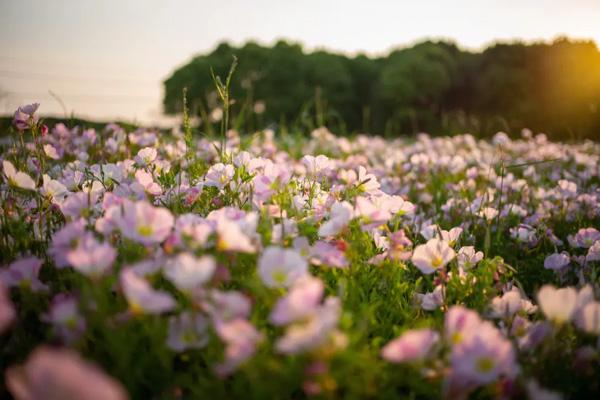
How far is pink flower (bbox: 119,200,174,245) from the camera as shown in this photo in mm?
1074

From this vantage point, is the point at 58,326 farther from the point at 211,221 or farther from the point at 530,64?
the point at 530,64

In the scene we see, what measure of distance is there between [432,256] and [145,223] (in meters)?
0.90

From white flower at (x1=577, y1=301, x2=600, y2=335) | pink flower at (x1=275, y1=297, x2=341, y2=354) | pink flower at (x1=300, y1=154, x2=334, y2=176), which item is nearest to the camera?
pink flower at (x1=275, y1=297, x2=341, y2=354)

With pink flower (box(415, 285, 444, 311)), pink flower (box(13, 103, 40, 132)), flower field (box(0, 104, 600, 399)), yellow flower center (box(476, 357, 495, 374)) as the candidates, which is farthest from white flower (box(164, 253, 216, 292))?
pink flower (box(13, 103, 40, 132))

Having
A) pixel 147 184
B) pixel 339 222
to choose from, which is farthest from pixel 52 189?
pixel 339 222

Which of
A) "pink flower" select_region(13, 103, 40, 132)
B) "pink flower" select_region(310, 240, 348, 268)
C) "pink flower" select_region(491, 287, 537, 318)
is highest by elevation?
"pink flower" select_region(13, 103, 40, 132)

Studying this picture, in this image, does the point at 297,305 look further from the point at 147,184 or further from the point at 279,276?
the point at 147,184

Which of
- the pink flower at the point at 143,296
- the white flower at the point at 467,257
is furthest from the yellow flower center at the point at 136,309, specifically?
the white flower at the point at 467,257

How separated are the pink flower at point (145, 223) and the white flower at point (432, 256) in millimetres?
797

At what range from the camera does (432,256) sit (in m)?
1.47

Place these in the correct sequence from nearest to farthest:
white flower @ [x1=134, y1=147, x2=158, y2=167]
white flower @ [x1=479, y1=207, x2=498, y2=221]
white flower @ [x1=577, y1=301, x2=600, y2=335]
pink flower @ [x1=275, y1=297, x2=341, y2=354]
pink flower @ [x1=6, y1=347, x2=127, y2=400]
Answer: pink flower @ [x1=6, y1=347, x2=127, y2=400] < pink flower @ [x1=275, y1=297, x2=341, y2=354] < white flower @ [x1=577, y1=301, x2=600, y2=335] < white flower @ [x1=134, y1=147, x2=158, y2=167] < white flower @ [x1=479, y1=207, x2=498, y2=221]

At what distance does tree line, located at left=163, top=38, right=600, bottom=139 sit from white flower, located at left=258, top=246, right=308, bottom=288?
1636 centimetres

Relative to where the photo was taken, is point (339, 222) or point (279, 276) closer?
point (279, 276)

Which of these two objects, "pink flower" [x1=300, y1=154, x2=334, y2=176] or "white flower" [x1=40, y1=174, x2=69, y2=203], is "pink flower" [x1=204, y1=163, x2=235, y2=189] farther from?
"white flower" [x1=40, y1=174, x2=69, y2=203]
